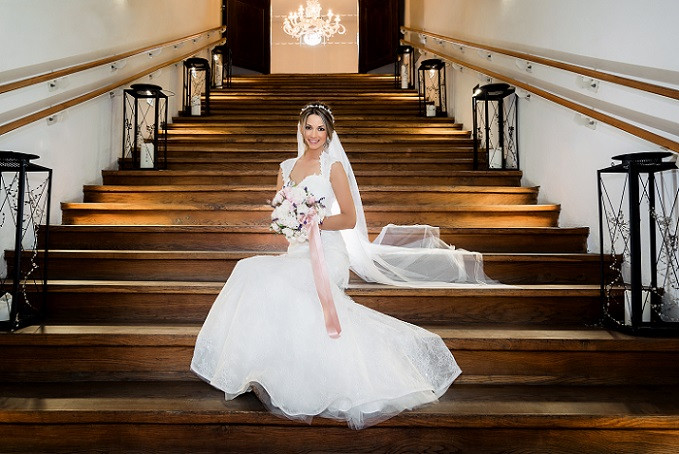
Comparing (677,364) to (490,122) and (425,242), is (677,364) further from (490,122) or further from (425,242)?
(490,122)

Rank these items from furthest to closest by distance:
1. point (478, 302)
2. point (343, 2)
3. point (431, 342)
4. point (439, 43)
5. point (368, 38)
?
point (343, 2)
point (368, 38)
point (439, 43)
point (478, 302)
point (431, 342)

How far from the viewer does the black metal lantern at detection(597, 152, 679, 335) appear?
249 cm

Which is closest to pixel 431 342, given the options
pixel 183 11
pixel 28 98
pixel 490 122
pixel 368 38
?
pixel 28 98

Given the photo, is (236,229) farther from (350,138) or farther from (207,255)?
(350,138)

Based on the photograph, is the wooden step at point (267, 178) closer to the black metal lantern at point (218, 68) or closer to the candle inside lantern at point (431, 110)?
the candle inside lantern at point (431, 110)

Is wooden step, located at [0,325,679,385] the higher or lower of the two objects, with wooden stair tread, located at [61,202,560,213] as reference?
lower

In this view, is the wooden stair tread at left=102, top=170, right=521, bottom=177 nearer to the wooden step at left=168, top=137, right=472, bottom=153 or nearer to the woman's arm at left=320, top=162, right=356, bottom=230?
the wooden step at left=168, top=137, right=472, bottom=153

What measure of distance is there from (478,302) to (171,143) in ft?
11.7

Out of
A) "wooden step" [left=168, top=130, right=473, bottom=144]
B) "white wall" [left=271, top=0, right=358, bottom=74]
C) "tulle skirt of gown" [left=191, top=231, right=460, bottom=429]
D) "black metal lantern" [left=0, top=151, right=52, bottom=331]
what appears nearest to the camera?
"tulle skirt of gown" [left=191, top=231, right=460, bottom=429]

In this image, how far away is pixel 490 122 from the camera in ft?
17.0

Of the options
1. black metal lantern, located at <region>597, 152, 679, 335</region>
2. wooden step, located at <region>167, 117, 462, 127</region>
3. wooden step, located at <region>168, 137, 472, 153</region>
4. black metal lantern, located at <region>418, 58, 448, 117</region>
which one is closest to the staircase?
black metal lantern, located at <region>597, 152, 679, 335</region>

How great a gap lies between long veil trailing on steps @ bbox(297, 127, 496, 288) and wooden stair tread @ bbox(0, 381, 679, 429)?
2.52 feet

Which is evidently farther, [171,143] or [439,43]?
[439,43]

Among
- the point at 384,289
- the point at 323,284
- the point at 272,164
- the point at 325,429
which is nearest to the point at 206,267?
the point at 384,289
